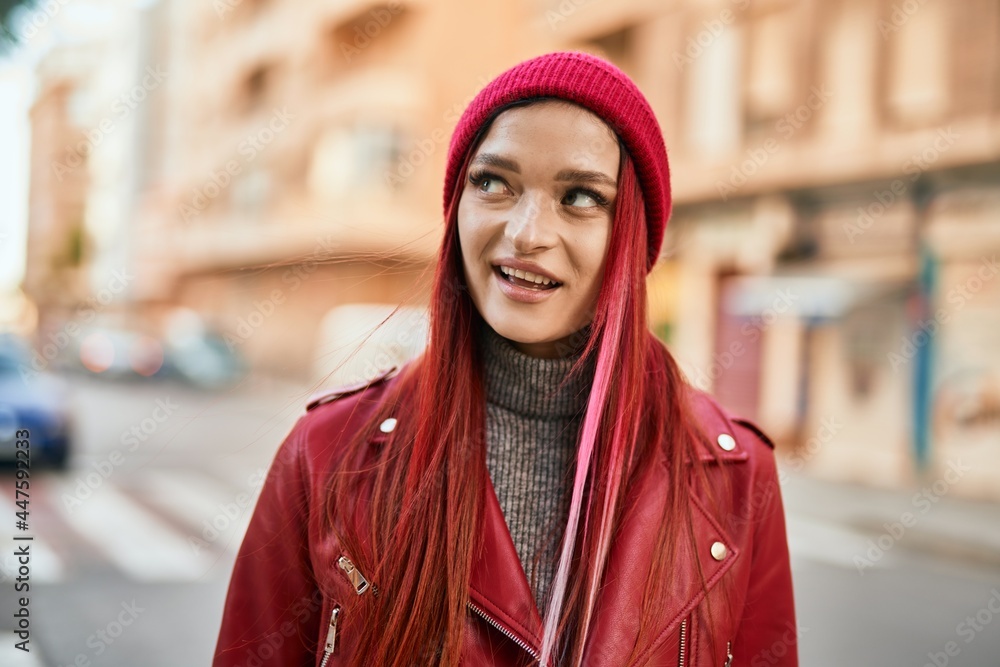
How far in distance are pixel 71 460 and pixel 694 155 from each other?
10.9 m

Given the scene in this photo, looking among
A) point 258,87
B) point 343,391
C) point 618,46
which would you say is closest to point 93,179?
point 258,87

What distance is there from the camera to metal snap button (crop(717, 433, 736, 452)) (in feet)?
5.71

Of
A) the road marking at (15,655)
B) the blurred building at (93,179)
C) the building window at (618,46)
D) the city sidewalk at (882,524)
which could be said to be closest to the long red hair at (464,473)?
the road marking at (15,655)

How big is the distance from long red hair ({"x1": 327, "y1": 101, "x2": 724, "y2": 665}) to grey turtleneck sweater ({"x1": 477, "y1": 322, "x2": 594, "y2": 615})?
4cm

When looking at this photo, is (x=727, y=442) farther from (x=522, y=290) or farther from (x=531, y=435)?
(x=522, y=290)

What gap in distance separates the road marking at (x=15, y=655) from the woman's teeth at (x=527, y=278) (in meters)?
3.90

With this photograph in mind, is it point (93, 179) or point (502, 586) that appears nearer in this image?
point (502, 586)

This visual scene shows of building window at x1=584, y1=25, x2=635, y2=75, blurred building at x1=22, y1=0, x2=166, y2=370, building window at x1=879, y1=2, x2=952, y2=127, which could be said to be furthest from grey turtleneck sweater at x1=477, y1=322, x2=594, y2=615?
blurred building at x1=22, y1=0, x2=166, y2=370

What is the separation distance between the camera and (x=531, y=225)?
1.54 m

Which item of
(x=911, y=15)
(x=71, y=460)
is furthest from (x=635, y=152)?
(x=911, y=15)

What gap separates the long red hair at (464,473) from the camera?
1.51 m

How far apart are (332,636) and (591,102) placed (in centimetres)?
116

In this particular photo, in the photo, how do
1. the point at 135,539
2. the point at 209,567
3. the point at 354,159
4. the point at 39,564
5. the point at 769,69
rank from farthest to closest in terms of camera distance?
the point at 354,159
the point at 769,69
the point at 135,539
the point at 209,567
the point at 39,564

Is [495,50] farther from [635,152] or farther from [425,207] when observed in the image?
[635,152]
